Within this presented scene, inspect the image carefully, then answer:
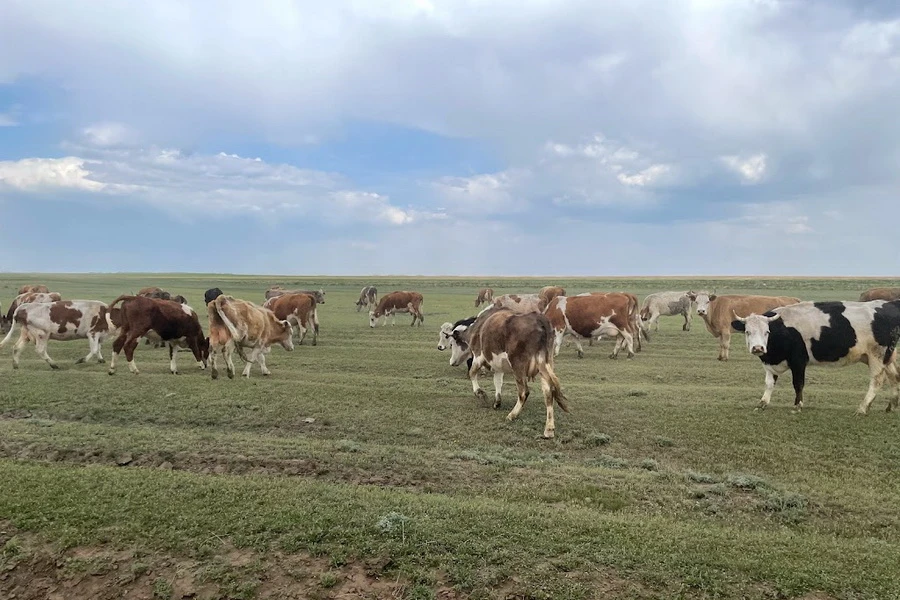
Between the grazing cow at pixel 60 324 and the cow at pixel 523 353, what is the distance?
10.8 meters

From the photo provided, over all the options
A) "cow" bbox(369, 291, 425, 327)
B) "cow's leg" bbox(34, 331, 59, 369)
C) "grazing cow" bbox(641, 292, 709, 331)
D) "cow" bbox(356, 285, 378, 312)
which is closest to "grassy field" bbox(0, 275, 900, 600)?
"cow's leg" bbox(34, 331, 59, 369)

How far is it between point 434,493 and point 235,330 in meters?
9.00

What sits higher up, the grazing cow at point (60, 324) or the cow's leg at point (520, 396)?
the grazing cow at point (60, 324)

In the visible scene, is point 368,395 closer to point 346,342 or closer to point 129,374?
point 129,374

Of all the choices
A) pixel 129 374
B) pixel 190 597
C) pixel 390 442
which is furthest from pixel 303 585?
pixel 129 374

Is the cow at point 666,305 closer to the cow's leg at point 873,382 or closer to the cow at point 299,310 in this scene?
the cow at point 299,310

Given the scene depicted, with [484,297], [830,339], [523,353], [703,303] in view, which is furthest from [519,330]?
[484,297]

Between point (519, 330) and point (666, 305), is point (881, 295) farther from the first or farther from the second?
point (519, 330)

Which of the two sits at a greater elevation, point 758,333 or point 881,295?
point 881,295

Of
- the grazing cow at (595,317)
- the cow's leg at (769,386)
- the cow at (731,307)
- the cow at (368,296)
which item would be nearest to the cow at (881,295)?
the cow at (731,307)

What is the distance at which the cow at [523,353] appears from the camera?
983cm

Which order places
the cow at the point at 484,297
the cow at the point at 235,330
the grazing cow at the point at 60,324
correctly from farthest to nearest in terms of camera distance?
1. the cow at the point at 484,297
2. the grazing cow at the point at 60,324
3. the cow at the point at 235,330

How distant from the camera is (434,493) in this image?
22.6 ft

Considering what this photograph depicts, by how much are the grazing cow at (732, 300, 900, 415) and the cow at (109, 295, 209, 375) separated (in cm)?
1328
